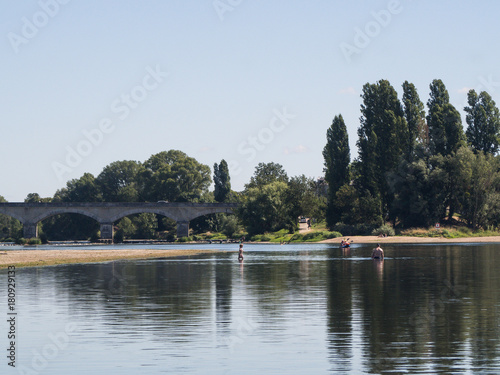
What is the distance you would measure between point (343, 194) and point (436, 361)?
107 meters

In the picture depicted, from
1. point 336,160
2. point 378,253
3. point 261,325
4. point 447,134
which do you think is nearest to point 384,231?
point 336,160

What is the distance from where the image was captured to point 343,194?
12525 centimetres

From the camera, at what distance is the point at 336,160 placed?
12812cm

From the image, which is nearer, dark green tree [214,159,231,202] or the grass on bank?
the grass on bank

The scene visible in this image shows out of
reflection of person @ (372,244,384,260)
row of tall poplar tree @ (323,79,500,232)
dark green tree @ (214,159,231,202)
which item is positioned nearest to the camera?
reflection of person @ (372,244,384,260)

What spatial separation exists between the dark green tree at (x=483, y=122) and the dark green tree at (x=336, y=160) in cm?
2387

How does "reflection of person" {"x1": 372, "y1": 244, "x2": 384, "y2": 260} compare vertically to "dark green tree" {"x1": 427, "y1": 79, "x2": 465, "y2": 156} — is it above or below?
below

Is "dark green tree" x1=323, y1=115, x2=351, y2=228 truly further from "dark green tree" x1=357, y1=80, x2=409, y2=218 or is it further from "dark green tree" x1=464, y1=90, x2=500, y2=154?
"dark green tree" x1=464, y1=90, x2=500, y2=154

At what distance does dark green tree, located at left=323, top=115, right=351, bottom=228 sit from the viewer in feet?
421

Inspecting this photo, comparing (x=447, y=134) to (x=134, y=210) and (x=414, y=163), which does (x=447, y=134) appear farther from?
(x=134, y=210)

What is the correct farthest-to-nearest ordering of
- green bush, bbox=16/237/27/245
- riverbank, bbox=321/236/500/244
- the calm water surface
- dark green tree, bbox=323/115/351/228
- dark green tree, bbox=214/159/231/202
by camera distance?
dark green tree, bbox=214/159/231/202 < green bush, bbox=16/237/27/245 < dark green tree, bbox=323/115/351/228 < riverbank, bbox=321/236/500/244 < the calm water surface

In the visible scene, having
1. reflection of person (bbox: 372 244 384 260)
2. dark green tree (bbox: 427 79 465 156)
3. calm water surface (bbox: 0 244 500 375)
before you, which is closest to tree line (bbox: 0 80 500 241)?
dark green tree (bbox: 427 79 465 156)

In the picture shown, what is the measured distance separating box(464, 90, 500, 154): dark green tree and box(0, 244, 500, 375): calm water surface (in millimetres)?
89234

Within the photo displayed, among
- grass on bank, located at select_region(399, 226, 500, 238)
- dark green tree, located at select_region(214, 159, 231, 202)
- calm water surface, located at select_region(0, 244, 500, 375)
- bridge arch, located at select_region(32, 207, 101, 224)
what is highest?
dark green tree, located at select_region(214, 159, 231, 202)
